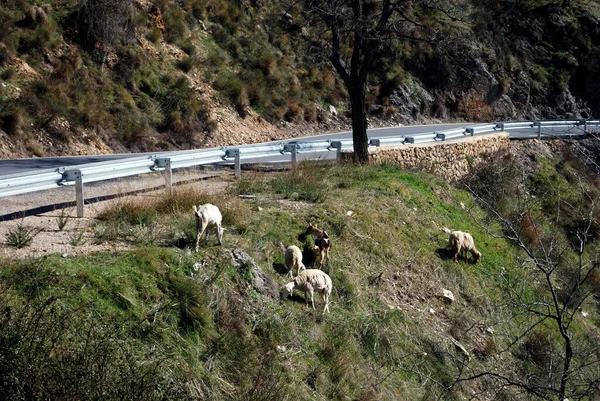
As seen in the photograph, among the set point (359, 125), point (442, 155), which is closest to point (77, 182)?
point (359, 125)

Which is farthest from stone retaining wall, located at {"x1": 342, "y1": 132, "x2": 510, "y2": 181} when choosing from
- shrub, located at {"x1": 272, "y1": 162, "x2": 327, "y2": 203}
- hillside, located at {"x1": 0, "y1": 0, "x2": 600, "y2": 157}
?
shrub, located at {"x1": 272, "y1": 162, "x2": 327, "y2": 203}

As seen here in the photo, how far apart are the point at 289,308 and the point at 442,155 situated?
12713mm

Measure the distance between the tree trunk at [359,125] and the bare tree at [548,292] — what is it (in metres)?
2.66

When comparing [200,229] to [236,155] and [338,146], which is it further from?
[338,146]

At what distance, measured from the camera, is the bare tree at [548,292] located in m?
7.48

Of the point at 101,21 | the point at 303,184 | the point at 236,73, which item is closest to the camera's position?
the point at 303,184

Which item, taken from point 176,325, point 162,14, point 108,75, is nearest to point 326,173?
point 176,325

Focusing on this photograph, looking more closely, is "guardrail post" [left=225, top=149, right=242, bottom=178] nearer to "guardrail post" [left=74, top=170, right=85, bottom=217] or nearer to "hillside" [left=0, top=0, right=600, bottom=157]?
"guardrail post" [left=74, top=170, right=85, bottom=217]

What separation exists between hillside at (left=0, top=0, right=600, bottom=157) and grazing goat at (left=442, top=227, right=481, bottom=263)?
18.6 ft

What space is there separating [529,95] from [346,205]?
97.1 feet

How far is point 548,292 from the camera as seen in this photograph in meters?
14.3

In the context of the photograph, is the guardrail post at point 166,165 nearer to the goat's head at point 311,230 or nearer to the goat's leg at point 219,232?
the goat's head at point 311,230

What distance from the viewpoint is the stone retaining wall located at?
18906 millimetres

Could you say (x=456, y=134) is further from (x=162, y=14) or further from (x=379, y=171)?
(x=162, y=14)
